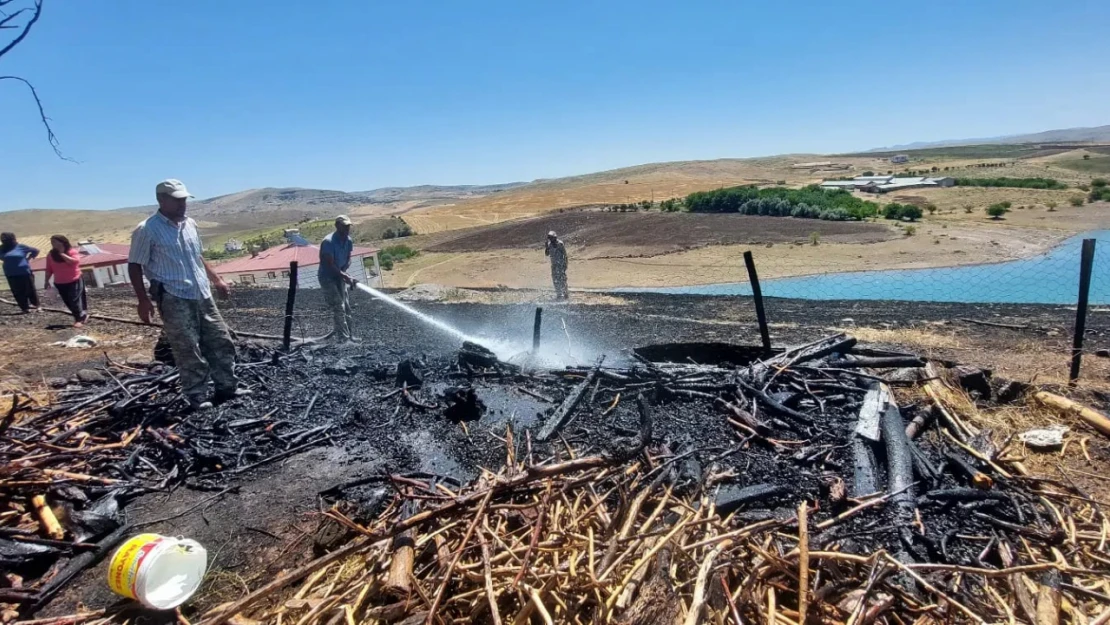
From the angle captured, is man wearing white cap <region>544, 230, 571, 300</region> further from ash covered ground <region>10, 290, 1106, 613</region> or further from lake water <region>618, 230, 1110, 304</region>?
ash covered ground <region>10, 290, 1106, 613</region>

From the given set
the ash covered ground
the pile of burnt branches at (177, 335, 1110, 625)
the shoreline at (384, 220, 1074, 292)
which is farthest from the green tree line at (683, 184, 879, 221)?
the pile of burnt branches at (177, 335, 1110, 625)

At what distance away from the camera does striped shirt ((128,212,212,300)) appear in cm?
437

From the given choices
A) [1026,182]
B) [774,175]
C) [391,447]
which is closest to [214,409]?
[391,447]

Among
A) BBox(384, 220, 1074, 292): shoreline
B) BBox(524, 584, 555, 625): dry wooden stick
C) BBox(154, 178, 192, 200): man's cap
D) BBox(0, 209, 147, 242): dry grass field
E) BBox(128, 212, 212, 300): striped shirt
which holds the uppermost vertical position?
BBox(0, 209, 147, 242): dry grass field

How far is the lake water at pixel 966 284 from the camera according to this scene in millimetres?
15492

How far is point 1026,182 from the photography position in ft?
142

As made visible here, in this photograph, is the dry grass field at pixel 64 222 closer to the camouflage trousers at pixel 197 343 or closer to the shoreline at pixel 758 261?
the shoreline at pixel 758 261

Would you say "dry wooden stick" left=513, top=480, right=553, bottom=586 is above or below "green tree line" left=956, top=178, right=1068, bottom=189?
above

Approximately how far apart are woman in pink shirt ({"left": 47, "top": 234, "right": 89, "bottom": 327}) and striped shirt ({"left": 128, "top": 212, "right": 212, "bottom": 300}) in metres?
6.66

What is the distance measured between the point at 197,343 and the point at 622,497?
401 cm

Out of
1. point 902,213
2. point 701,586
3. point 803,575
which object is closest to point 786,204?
point 902,213

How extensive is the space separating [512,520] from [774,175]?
91722mm

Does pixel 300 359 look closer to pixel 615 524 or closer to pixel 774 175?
pixel 615 524

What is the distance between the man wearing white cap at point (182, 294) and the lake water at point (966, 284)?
15.1 meters
